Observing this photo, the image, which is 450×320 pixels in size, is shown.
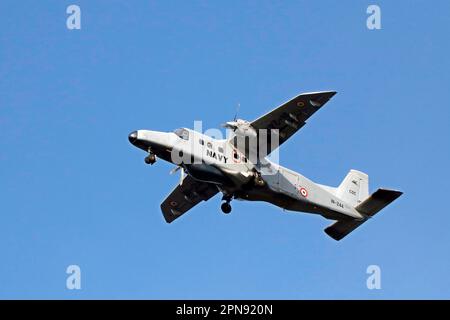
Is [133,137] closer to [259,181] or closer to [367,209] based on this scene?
[259,181]

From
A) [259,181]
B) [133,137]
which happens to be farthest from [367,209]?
[133,137]

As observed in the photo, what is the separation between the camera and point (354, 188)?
4369 cm

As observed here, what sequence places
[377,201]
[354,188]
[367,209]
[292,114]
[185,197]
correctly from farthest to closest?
1. [354,188]
2. [185,197]
3. [367,209]
4. [377,201]
5. [292,114]

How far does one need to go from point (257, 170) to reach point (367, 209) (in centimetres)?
638

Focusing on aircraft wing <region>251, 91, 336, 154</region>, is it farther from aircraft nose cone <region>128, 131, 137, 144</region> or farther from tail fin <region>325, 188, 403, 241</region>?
tail fin <region>325, 188, 403, 241</region>

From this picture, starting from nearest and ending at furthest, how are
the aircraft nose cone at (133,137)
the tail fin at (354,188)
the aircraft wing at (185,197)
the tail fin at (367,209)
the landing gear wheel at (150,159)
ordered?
the aircraft nose cone at (133,137) → the landing gear wheel at (150,159) → the tail fin at (367,209) → the aircraft wing at (185,197) → the tail fin at (354,188)

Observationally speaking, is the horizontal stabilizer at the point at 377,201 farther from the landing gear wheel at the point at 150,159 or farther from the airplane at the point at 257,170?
the landing gear wheel at the point at 150,159

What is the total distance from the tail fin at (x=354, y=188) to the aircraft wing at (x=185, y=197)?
646cm

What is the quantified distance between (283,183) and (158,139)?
6.69m

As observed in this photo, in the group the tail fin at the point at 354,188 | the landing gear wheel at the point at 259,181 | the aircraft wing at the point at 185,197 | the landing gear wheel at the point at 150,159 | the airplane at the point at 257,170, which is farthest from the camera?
the tail fin at the point at 354,188

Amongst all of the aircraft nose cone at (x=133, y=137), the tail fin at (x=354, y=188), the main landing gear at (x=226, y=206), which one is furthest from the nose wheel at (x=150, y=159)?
the tail fin at (x=354, y=188)

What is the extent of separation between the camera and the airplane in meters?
37.4

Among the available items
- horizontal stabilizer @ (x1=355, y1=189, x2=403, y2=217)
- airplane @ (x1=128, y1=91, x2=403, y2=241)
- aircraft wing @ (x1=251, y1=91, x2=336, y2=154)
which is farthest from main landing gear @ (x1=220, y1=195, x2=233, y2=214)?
horizontal stabilizer @ (x1=355, y1=189, x2=403, y2=217)

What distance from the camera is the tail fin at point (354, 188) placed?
42.8 metres
